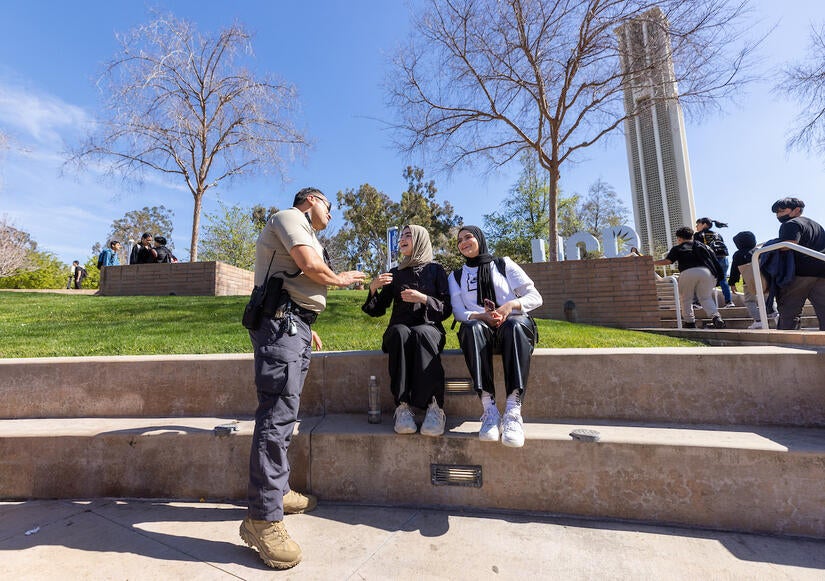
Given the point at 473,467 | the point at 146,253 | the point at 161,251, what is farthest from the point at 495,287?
the point at 161,251

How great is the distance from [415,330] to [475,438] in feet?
2.77

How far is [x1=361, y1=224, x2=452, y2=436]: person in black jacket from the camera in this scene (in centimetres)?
259

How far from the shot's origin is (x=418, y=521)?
228cm

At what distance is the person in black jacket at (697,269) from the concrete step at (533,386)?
139 inches

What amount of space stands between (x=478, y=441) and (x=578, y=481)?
0.65 m

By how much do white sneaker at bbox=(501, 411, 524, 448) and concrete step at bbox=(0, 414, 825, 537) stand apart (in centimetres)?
15

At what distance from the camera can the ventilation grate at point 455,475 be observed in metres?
2.40

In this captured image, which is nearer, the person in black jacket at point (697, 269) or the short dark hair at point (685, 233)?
the person in black jacket at point (697, 269)

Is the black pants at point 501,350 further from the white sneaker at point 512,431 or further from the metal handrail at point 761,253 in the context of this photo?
the metal handrail at point 761,253

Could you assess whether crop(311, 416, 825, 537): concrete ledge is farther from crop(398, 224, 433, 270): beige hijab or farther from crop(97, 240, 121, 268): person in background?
crop(97, 240, 121, 268): person in background

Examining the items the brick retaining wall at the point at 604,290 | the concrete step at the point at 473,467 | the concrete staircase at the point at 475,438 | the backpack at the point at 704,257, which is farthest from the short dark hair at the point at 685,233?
the concrete step at the point at 473,467

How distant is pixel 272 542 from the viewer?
6.18 ft

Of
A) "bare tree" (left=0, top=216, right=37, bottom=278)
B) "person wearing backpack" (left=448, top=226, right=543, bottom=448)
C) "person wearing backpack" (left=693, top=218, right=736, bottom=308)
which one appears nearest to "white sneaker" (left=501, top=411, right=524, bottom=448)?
"person wearing backpack" (left=448, top=226, right=543, bottom=448)

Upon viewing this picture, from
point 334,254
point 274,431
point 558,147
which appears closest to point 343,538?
point 274,431
